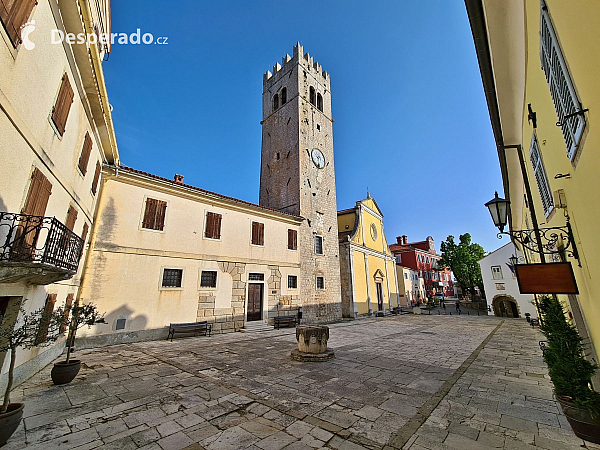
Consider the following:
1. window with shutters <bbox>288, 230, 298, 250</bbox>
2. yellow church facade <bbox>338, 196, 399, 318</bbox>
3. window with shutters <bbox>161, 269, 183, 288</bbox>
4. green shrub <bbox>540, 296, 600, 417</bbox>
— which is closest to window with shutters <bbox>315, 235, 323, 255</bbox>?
window with shutters <bbox>288, 230, 298, 250</bbox>

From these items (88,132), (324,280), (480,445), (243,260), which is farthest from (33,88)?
→ (324,280)

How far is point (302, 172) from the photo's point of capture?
1947 cm

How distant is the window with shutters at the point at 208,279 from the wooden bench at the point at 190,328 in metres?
1.76

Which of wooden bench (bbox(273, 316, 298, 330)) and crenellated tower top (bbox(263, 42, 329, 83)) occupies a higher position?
crenellated tower top (bbox(263, 42, 329, 83))

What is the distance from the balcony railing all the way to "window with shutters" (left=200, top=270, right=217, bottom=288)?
22.9 ft

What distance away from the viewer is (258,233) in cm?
1553

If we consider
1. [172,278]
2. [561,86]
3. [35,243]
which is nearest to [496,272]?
[561,86]

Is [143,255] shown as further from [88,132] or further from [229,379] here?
[229,379]

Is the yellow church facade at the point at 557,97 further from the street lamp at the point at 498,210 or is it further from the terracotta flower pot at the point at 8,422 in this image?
the terracotta flower pot at the point at 8,422

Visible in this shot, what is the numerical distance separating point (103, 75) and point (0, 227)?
5052 millimetres

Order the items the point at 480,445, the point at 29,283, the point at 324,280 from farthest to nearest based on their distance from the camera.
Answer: the point at 324,280 → the point at 29,283 → the point at 480,445

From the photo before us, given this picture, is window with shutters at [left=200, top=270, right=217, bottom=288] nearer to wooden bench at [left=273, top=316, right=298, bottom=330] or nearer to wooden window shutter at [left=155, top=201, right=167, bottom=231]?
wooden window shutter at [left=155, top=201, right=167, bottom=231]

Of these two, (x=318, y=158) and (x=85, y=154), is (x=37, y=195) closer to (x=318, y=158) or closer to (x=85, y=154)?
(x=85, y=154)

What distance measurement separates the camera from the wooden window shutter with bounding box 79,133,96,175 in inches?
307
